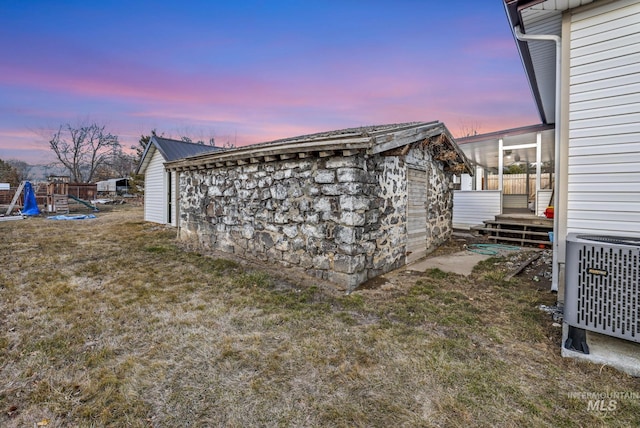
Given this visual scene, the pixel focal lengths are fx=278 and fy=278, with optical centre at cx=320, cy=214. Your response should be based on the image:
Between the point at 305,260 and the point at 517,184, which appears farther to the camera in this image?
the point at 517,184

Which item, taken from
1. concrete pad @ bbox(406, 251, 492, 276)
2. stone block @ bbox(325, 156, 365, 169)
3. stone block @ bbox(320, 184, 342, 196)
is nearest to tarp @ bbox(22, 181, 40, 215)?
stone block @ bbox(320, 184, 342, 196)

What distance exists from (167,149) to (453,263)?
12.3 meters

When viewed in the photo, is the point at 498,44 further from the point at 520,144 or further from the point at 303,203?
the point at 303,203

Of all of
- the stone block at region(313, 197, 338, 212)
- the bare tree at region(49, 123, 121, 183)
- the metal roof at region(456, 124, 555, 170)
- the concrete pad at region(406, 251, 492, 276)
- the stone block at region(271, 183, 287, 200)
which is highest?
the bare tree at region(49, 123, 121, 183)

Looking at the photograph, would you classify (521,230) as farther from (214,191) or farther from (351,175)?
(214,191)

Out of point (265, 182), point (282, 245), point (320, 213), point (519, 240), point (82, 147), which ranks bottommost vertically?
point (519, 240)

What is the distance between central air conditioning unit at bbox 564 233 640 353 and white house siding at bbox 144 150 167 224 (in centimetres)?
1348

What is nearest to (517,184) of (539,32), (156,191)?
(539,32)

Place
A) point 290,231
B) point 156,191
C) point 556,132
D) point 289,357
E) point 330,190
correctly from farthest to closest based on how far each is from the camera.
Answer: point 156,191
point 290,231
point 330,190
point 556,132
point 289,357

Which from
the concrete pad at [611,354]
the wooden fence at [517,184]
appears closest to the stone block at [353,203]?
the concrete pad at [611,354]

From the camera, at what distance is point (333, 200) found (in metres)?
4.31

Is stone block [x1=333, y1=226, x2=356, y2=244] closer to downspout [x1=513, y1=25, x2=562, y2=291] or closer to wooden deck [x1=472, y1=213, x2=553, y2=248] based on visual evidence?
downspout [x1=513, y1=25, x2=562, y2=291]

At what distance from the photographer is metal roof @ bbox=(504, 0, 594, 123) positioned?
3.27 metres

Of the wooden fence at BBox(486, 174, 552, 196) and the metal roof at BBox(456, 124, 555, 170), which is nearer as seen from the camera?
the metal roof at BBox(456, 124, 555, 170)
